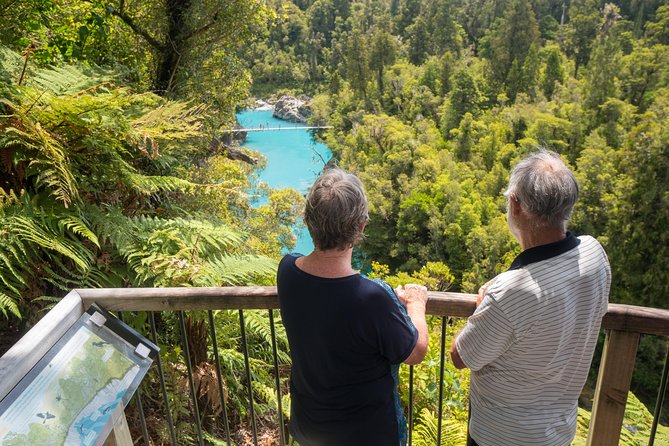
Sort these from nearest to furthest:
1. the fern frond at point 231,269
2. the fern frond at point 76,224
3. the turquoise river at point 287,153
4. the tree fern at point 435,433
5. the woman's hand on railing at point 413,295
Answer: the woman's hand on railing at point 413,295 → the fern frond at point 76,224 → the fern frond at point 231,269 → the tree fern at point 435,433 → the turquoise river at point 287,153

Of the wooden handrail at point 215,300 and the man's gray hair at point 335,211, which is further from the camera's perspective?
the wooden handrail at point 215,300

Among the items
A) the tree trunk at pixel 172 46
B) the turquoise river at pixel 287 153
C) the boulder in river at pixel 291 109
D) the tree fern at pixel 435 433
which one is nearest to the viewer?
the tree fern at pixel 435 433

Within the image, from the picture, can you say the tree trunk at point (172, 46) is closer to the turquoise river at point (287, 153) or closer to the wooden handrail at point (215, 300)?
the wooden handrail at point (215, 300)

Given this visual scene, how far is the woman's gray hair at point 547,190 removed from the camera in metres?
1.42

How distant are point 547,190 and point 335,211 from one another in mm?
617

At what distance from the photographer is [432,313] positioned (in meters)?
1.71

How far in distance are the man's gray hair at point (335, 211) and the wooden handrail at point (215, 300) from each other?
0.41 m

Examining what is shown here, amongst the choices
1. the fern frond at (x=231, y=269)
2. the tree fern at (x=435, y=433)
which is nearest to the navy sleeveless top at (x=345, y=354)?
the fern frond at (x=231, y=269)

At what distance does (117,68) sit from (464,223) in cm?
2342

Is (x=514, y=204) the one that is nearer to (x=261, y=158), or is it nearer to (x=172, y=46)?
(x=172, y=46)

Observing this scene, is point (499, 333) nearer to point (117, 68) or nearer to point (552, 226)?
point (552, 226)

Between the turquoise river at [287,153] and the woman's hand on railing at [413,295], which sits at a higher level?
the woman's hand on railing at [413,295]

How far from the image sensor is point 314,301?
1.45 m

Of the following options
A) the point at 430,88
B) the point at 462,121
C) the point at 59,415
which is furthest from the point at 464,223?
the point at 59,415
